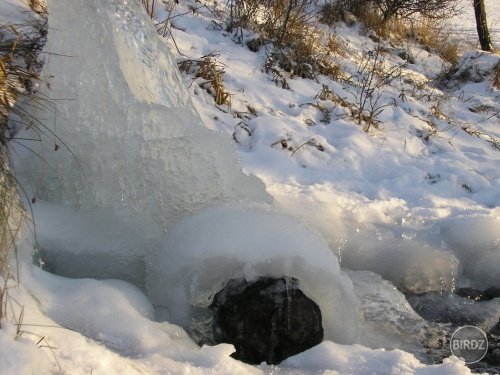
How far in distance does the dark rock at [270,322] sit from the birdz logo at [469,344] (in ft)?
2.31

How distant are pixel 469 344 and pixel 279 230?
105 cm

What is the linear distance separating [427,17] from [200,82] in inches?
208

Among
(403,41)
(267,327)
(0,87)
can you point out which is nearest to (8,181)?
(0,87)

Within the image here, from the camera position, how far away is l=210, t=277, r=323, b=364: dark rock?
7.48 ft

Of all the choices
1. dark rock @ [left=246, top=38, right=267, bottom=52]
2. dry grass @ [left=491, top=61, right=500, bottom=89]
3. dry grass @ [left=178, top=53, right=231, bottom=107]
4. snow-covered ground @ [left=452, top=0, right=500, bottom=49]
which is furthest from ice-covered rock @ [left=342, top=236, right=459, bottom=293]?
snow-covered ground @ [left=452, top=0, right=500, bottom=49]

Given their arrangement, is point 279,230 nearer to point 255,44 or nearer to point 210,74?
point 210,74

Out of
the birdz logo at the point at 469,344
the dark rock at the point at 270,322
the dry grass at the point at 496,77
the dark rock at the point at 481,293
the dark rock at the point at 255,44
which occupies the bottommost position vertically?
the dark rock at the point at 481,293

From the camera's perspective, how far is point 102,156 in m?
2.61

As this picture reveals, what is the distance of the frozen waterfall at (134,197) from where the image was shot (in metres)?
2.40

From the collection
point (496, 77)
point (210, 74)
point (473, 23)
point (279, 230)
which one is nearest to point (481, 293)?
point (279, 230)

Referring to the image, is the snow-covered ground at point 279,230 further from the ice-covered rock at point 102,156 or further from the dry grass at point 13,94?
the dry grass at point 13,94

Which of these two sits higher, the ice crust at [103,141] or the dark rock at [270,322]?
the ice crust at [103,141]

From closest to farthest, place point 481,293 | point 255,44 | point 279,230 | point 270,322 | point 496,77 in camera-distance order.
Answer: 1. point 270,322
2. point 279,230
3. point 481,293
4. point 255,44
5. point 496,77

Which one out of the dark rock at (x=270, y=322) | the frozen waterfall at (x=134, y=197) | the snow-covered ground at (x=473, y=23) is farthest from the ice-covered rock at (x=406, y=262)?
the snow-covered ground at (x=473, y=23)
